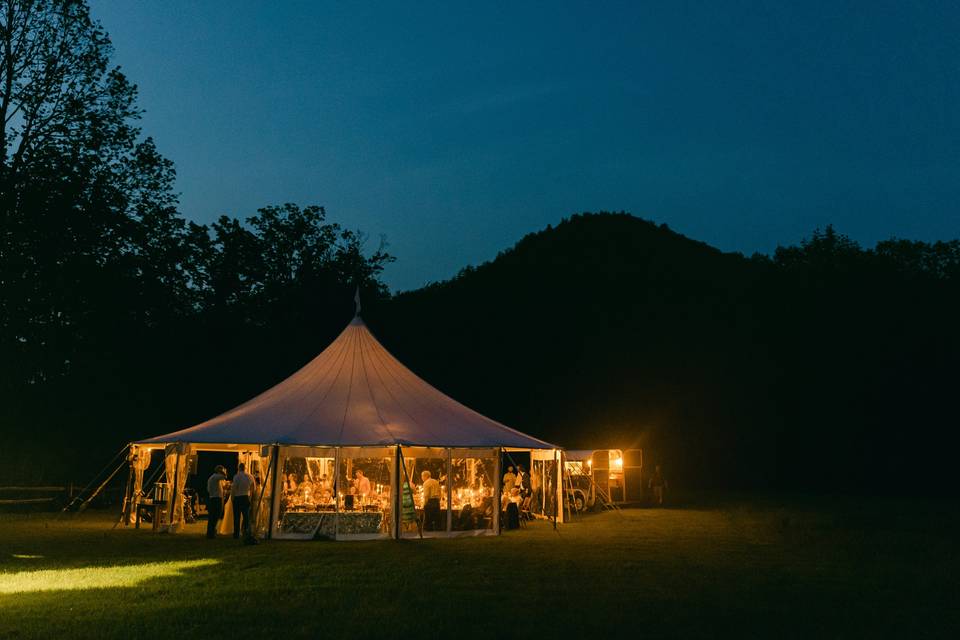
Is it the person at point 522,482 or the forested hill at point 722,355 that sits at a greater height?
the forested hill at point 722,355

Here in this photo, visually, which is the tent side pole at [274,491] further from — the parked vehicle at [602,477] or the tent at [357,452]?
the parked vehicle at [602,477]

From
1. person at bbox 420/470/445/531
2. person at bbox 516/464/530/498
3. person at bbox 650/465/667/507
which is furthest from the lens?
person at bbox 650/465/667/507

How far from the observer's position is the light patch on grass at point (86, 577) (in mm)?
8055

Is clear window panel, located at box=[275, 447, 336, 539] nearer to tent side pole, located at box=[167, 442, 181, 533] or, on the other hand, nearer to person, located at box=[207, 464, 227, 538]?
person, located at box=[207, 464, 227, 538]

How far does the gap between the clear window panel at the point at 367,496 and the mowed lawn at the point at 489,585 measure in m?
0.68

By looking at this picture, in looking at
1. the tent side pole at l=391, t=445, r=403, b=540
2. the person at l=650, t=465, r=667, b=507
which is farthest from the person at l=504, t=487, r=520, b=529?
the person at l=650, t=465, r=667, b=507

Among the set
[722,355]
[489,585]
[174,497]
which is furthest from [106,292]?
[722,355]

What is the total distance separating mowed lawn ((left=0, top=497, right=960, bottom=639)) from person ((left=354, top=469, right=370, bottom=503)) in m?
1.35

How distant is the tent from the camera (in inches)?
527

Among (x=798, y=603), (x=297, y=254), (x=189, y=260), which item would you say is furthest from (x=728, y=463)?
(x=798, y=603)

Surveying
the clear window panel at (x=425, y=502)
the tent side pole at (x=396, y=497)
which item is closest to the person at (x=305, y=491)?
the tent side pole at (x=396, y=497)

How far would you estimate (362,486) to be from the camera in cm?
1422

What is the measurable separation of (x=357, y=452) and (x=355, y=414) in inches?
36.4

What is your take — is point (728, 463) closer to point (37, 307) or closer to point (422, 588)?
point (37, 307)
